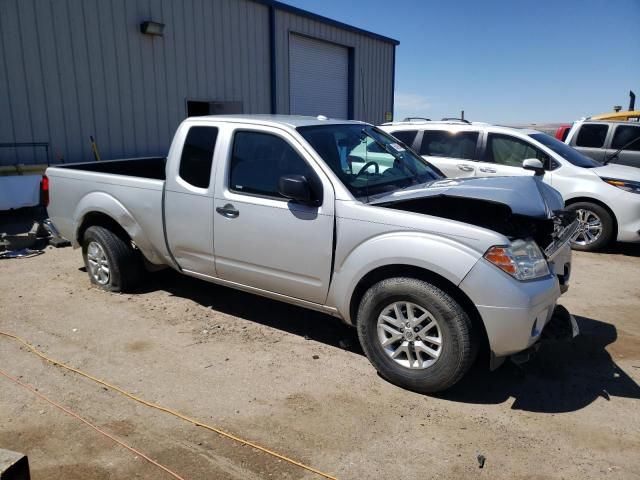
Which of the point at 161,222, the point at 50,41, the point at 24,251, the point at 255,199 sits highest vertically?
the point at 50,41

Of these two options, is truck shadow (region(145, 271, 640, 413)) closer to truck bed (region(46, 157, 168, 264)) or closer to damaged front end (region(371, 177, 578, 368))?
damaged front end (region(371, 177, 578, 368))

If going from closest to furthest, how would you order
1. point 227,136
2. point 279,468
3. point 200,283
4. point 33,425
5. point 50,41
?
point 279,468
point 33,425
point 227,136
point 200,283
point 50,41

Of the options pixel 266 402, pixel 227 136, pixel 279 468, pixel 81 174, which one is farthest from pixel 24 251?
pixel 279 468

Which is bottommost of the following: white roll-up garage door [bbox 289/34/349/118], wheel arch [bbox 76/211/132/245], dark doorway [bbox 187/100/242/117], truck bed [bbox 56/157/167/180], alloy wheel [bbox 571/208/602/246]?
alloy wheel [bbox 571/208/602/246]

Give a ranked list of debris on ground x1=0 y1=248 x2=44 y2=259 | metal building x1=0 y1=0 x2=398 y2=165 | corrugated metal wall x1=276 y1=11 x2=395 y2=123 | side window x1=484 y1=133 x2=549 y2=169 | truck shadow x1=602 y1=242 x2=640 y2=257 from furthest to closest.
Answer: corrugated metal wall x1=276 y1=11 x2=395 y2=123
metal building x1=0 y1=0 x2=398 y2=165
side window x1=484 y1=133 x2=549 y2=169
truck shadow x1=602 y1=242 x2=640 y2=257
debris on ground x1=0 y1=248 x2=44 y2=259

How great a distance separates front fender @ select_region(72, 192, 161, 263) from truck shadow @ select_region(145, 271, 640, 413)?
30.0 inches

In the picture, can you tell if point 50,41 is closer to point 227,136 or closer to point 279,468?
point 227,136

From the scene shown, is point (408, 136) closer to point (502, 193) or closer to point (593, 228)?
point (593, 228)

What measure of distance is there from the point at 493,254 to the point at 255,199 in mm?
1901

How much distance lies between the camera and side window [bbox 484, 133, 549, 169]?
25.8 ft

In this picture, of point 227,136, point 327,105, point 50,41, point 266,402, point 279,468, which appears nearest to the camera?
point 279,468

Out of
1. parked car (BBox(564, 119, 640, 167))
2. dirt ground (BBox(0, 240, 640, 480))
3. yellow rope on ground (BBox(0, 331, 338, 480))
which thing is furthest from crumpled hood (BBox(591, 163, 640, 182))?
yellow rope on ground (BBox(0, 331, 338, 480))

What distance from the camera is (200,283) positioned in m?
6.07

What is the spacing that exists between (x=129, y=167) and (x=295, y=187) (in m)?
3.52
